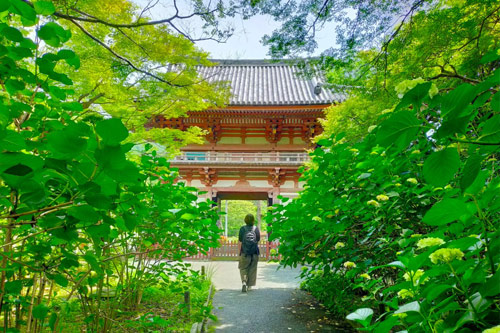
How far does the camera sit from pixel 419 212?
1783 millimetres

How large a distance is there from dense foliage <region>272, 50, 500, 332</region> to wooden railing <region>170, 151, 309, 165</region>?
768cm

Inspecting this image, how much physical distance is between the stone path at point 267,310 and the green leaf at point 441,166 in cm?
298

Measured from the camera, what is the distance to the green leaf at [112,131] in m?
0.45

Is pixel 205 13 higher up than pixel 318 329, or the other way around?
pixel 205 13

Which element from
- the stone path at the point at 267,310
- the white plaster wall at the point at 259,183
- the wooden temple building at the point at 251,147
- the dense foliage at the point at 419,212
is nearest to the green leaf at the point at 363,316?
the dense foliage at the point at 419,212

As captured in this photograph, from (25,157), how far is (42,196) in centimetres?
9

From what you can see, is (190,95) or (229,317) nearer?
(229,317)

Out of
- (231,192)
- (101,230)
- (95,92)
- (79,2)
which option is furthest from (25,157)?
(231,192)

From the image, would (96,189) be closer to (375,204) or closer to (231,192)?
(375,204)

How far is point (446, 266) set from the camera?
756 mm

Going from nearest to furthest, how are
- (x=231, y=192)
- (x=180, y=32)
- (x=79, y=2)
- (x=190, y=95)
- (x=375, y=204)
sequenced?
(x=375, y=204)
(x=79, y=2)
(x=180, y=32)
(x=190, y=95)
(x=231, y=192)

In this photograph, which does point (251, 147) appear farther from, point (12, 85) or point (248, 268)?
point (12, 85)

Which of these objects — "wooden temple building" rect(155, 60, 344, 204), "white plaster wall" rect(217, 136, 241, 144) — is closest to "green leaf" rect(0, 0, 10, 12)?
"wooden temple building" rect(155, 60, 344, 204)

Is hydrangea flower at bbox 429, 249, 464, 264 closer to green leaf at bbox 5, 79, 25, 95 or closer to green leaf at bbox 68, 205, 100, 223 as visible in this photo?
green leaf at bbox 68, 205, 100, 223
